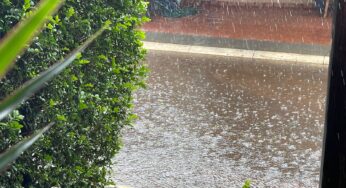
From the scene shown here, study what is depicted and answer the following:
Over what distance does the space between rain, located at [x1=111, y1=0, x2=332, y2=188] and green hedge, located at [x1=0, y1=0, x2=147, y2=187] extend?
8.95ft

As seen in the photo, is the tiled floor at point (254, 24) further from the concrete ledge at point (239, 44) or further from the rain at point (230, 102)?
the concrete ledge at point (239, 44)

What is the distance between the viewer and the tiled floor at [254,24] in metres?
14.2

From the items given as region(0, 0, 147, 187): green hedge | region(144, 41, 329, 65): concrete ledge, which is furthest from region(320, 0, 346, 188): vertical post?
region(144, 41, 329, 65): concrete ledge

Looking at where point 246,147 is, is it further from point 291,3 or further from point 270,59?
point 291,3

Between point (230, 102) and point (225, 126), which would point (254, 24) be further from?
point (225, 126)

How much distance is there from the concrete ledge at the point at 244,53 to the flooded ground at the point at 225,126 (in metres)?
0.35

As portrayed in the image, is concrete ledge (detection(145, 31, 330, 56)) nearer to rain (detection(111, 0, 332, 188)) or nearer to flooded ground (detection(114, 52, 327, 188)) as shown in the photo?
rain (detection(111, 0, 332, 188))

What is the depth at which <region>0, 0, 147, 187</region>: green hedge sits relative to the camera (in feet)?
11.5

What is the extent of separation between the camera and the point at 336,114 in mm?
2312

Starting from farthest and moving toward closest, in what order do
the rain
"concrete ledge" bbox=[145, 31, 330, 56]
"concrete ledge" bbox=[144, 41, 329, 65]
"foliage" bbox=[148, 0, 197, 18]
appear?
"foliage" bbox=[148, 0, 197, 18], "concrete ledge" bbox=[145, 31, 330, 56], "concrete ledge" bbox=[144, 41, 329, 65], the rain

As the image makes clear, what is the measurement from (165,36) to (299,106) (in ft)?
16.5

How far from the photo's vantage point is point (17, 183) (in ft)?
11.4

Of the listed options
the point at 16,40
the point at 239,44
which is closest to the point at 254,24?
the point at 239,44

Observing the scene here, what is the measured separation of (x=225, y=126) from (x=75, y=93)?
539 centimetres
